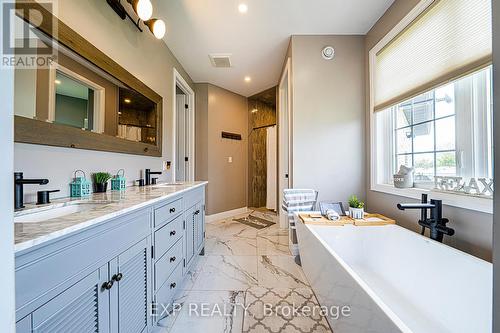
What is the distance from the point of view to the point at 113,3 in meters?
1.66

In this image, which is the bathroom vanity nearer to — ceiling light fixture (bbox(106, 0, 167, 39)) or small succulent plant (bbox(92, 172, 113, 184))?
small succulent plant (bbox(92, 172, 113, 184))

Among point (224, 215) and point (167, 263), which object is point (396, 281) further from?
point (224, 215)

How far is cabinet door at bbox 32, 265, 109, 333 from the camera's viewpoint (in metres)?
0.66

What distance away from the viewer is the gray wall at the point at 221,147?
4.03 m

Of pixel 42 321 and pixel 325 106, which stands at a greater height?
pixel 325 106

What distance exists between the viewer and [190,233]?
6.83 feet

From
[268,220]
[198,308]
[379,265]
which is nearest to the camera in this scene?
[198,308]

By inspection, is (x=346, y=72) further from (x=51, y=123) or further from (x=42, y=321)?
(x=42, y=321)

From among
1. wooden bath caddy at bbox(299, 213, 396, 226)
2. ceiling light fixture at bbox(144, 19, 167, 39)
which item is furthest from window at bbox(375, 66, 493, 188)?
ceiling light fixture at bbox(144, 19, 167, 39)

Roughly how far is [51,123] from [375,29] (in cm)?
308

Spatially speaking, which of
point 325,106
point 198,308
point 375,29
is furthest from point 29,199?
point 375,29

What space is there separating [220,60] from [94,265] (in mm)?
3091

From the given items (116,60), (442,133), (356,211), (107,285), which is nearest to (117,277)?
(107,285)

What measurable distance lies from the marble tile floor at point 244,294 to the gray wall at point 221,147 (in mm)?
1491
